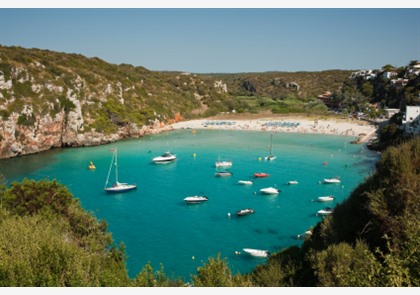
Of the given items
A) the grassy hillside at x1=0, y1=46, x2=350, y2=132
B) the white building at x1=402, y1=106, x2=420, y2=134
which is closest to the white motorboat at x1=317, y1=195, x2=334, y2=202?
the white building at x1=402, y1=106, x2=420, y2=134

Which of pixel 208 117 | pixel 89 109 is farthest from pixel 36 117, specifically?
pixel 208 117

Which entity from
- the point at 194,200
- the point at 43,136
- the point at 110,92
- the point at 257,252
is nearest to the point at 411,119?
the point at 194,200

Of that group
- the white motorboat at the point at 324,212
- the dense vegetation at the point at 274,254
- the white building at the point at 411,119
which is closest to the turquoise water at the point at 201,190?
the white motorboat at the point at 324,212

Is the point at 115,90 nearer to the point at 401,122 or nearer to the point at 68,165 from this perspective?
the point at 68,165

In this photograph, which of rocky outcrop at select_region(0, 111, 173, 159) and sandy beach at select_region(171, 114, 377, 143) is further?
sandy beach at select_region(171, 114, 377, 143)

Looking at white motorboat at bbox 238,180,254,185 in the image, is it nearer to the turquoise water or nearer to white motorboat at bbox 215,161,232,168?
the turquoise water

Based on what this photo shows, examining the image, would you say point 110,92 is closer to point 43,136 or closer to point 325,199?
point 43,136
